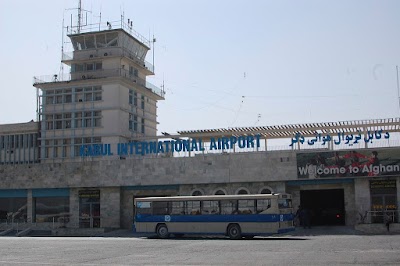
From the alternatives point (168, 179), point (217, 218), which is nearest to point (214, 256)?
point (217, 218)

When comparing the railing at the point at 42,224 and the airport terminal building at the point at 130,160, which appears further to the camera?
the railing at the point at 42,224

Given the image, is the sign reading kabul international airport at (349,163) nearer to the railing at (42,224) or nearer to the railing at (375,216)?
the railing at (375,216)

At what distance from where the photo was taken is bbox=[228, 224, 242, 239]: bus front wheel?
30428 mm

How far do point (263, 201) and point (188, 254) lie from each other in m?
10.6

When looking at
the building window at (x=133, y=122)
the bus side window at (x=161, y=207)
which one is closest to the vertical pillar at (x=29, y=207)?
the building window at (x=133, y=122)

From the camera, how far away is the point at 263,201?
30.1m

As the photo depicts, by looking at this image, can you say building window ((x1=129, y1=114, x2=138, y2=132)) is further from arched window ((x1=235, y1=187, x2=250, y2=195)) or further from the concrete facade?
arched window ((x1=235, y1=187, x2=250, y2=195))

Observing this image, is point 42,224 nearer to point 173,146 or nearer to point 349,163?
point 173,146

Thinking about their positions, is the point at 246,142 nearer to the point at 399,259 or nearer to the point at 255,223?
the point at 255,223

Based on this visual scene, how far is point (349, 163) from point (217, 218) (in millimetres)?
11283

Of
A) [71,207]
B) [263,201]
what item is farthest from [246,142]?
[71,207]

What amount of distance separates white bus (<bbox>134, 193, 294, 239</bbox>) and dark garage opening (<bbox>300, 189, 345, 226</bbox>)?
11.7 m

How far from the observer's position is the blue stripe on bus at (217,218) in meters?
29.7

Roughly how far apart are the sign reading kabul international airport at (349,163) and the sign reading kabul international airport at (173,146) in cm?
380
